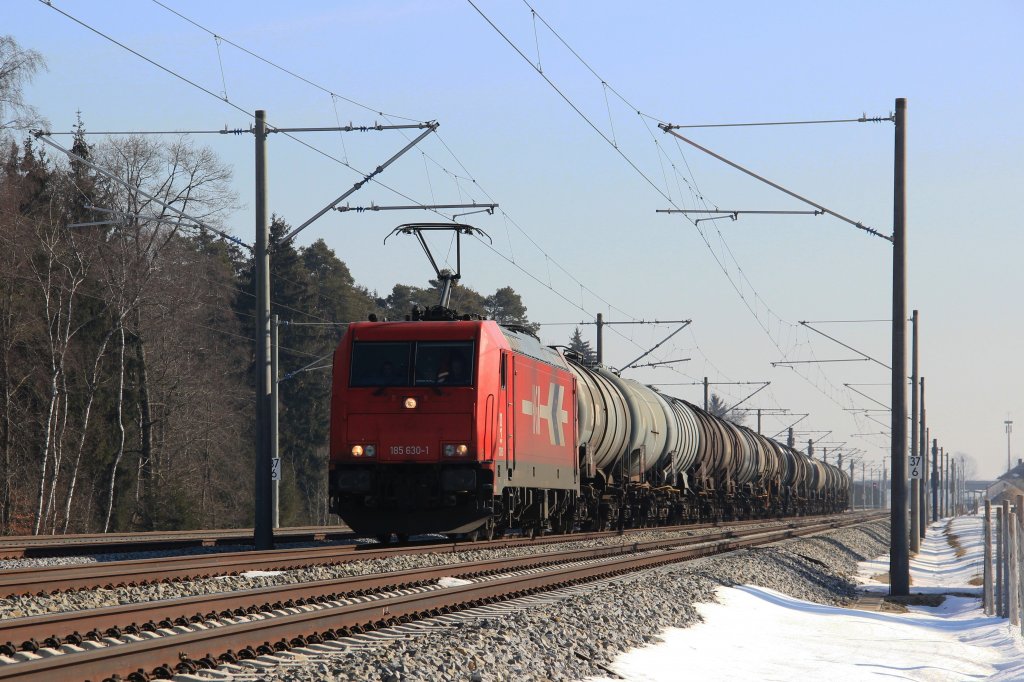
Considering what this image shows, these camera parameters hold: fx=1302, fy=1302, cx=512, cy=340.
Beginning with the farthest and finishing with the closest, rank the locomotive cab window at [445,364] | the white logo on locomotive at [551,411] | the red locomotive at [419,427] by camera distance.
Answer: the white logo on locomotive at [551,411] → the locomotive cab window at [445,364] → the red locomotive at [419,427]

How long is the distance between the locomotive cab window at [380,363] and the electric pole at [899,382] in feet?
24.7

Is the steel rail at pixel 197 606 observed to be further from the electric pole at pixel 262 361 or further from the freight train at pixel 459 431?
the electric pole at pixel 262 361

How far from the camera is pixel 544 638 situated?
33.2 ft

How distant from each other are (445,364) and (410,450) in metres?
1.42

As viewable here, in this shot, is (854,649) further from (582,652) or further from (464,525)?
(464,525)

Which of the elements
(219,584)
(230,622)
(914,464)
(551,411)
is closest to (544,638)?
(230,622)

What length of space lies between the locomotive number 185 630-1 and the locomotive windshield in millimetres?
958

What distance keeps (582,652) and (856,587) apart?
47.8ft

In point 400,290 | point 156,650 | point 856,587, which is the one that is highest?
point 400,290

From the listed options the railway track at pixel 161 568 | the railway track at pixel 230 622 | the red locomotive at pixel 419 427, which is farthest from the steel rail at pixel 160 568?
the railway track at pixel 230 622

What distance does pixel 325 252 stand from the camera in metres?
85.1

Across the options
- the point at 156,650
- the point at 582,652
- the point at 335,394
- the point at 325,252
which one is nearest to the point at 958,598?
the point at 335,394

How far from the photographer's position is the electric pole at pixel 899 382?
20016 millimetres

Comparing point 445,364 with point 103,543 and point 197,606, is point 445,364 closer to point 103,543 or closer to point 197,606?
point 103,543
